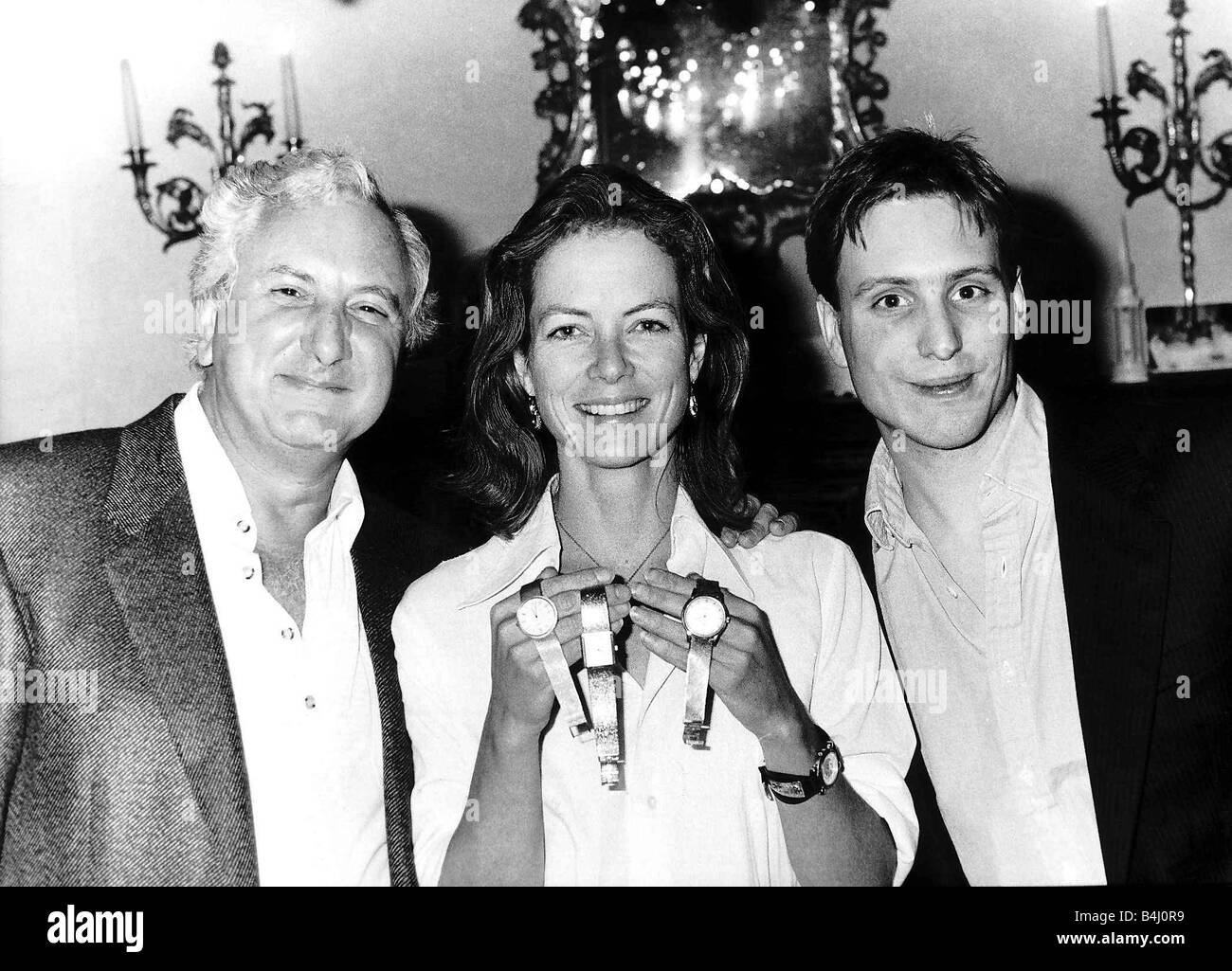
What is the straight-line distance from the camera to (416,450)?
190 cm

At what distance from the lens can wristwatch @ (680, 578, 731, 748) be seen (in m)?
1.58

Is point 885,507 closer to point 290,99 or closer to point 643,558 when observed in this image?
point 643,558

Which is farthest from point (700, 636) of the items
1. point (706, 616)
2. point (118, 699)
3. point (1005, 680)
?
point (118, 699)

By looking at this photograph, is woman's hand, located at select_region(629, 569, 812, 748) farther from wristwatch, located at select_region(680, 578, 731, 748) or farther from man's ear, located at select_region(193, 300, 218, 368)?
man's ear, located at select_region(193, 300, 218, 368)

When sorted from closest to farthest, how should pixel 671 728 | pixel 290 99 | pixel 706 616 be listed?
pixel 706 616 → pixel 671 728 → pixel 290 99

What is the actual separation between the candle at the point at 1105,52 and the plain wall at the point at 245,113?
0.02 meters

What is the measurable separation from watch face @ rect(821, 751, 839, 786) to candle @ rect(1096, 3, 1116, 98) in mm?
1278

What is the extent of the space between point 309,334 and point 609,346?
45cm

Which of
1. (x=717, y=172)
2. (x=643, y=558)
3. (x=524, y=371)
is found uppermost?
(x=717, y=172)

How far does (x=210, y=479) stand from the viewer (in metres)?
1.71

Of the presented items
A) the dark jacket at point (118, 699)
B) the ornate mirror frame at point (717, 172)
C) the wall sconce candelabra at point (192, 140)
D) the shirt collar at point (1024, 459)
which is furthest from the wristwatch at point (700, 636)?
the wall sconce candelabra at point (192, 140)

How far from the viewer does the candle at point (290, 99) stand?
200 centimetres
